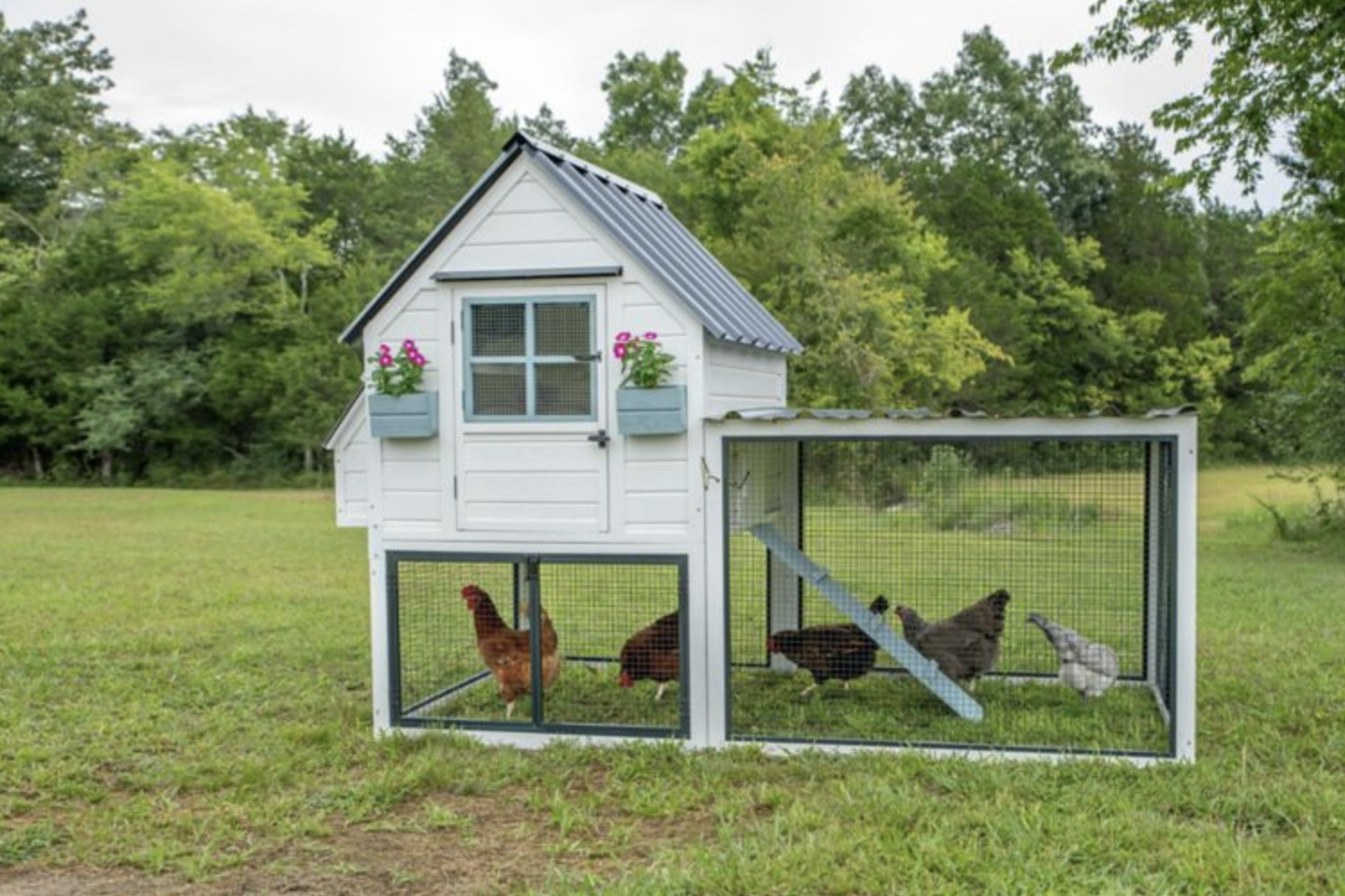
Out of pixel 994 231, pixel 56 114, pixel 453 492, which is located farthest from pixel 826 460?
pixel 56 114

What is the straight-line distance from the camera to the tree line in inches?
752

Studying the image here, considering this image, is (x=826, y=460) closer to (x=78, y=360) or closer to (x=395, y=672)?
(x=395, y=672)

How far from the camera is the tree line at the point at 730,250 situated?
19094 mm

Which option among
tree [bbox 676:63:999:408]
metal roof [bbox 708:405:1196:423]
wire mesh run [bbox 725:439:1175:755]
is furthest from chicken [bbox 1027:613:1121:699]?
tree [bbox 676:63:999:408]

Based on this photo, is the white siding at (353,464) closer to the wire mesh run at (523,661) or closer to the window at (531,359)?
the wire mesh run at (523,661)

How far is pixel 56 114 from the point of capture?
105ft

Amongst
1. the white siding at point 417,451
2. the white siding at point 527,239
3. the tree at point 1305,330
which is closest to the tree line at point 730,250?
the tree at point 1305,330

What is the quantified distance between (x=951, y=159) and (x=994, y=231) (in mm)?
6469

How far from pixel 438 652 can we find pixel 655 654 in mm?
1939

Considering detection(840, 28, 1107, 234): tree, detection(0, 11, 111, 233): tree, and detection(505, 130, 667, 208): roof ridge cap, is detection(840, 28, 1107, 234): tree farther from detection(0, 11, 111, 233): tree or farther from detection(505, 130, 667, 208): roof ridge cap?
detection(505, 130, 667, 208): roof ridge cap

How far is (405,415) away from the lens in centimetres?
519

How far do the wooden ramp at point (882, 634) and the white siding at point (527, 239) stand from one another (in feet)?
5.16

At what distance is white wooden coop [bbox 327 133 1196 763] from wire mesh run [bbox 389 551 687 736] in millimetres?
28

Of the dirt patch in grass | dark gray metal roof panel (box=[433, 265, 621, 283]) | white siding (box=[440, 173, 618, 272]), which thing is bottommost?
the dirt patch in grass
